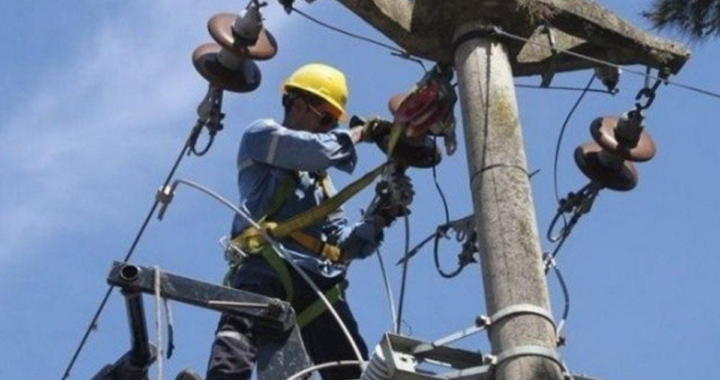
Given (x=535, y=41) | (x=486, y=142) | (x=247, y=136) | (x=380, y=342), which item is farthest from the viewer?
(x=247, y=136)

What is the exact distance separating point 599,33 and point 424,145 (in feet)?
2.72

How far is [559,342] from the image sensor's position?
7156mm

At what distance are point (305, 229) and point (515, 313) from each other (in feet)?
6.64

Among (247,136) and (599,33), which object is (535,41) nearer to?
(599,33)

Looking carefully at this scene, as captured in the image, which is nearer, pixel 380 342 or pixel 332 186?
pixel 380 342

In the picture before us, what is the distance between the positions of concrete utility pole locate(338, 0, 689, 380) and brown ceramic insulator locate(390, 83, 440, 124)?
155 mm

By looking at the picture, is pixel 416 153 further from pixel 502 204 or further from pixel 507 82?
pixel 502 204

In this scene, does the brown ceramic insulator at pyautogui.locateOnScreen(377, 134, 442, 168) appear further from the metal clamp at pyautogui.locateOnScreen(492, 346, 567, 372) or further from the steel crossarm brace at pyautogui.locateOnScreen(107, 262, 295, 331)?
the metal clamp at pyautogui.locateOnScreen(492, 346, 567, 372)

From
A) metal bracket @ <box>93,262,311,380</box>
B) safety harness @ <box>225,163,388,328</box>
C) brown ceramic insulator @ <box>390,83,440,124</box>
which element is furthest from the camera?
safety harness @ <box>225,163,388,328</box>

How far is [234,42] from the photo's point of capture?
8.83m

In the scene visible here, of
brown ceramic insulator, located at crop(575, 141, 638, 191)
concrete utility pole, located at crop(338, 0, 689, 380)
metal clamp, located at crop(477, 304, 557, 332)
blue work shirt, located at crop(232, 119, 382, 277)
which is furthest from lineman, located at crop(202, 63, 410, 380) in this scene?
metal clamp, located at crop(477, 304, 557, 332)

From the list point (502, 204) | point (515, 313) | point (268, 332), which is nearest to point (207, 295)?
point (268, 332)

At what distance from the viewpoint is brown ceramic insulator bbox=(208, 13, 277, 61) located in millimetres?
8836

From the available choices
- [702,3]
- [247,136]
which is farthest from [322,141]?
[702,3]
